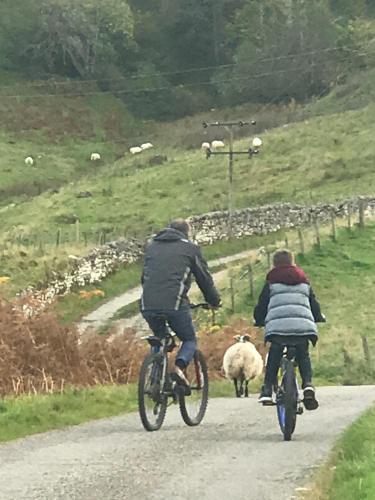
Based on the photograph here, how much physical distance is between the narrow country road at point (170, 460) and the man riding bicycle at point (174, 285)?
3.17 ft

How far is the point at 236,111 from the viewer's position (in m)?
85.2

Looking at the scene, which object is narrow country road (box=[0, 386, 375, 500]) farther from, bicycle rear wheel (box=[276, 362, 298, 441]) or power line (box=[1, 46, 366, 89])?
power line (box=[1, 46, 366, 89])

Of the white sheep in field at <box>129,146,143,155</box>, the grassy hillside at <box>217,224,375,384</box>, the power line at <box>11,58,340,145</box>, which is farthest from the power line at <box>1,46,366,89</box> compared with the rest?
the grassy hillside at <box>217,224,375,384</box>

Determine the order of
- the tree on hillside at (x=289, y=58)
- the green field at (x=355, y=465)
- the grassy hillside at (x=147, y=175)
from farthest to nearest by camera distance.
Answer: the tree on hillside at (x=289, y=58)
the grassy hillside at (x=147, y=175)
the green field at (x=355, y=465)

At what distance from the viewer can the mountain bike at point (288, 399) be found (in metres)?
11.2

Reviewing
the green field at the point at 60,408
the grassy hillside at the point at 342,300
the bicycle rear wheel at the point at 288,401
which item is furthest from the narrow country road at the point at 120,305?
the bicycle rear wheel at the point at 288,401

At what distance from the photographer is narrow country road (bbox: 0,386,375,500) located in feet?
28.5

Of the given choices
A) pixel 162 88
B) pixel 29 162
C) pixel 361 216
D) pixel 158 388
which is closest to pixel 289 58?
pixel 162 88

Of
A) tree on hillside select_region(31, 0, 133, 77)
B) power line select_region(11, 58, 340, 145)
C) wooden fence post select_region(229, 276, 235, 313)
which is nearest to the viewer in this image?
wooden fence post select_region(229, 276, 235, 313)

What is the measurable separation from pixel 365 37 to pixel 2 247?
53.3 metres

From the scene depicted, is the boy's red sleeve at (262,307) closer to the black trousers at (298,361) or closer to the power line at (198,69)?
the black trousers at (298,361)

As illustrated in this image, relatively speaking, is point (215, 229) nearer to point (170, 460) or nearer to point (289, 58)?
point (170, 460)

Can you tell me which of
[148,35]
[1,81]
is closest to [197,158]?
[1,81]

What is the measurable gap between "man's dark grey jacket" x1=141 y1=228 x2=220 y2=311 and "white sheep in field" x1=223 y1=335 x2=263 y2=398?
21.9 ft
